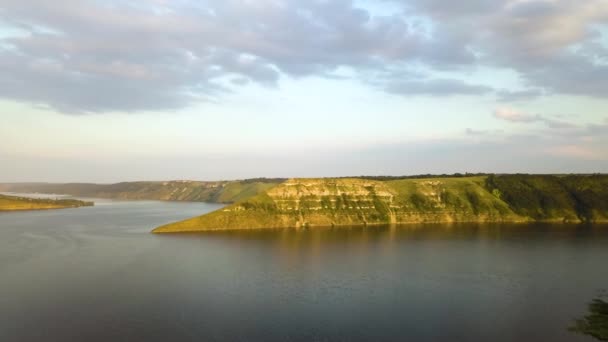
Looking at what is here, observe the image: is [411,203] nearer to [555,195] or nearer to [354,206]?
[354,206]

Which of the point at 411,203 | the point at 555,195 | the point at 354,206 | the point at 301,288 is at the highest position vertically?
the point at 555,195

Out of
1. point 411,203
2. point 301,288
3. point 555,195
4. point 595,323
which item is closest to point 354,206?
point 411,203

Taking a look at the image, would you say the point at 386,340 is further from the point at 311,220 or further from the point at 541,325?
the point at 311,220

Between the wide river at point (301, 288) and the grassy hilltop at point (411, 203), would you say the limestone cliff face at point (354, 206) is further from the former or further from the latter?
the wide river at point (301, 288)

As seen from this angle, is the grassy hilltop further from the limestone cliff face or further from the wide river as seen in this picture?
the wide river

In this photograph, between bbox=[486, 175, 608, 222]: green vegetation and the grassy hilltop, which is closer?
the grassy hilltop

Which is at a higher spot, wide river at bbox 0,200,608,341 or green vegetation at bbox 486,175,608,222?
green vegetation at bbox 486,175,608,222

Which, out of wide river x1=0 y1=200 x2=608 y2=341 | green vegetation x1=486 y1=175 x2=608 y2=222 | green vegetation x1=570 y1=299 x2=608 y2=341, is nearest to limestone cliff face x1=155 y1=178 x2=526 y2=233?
green vegetation x1=486 y1=175 x2=608 y2=222
